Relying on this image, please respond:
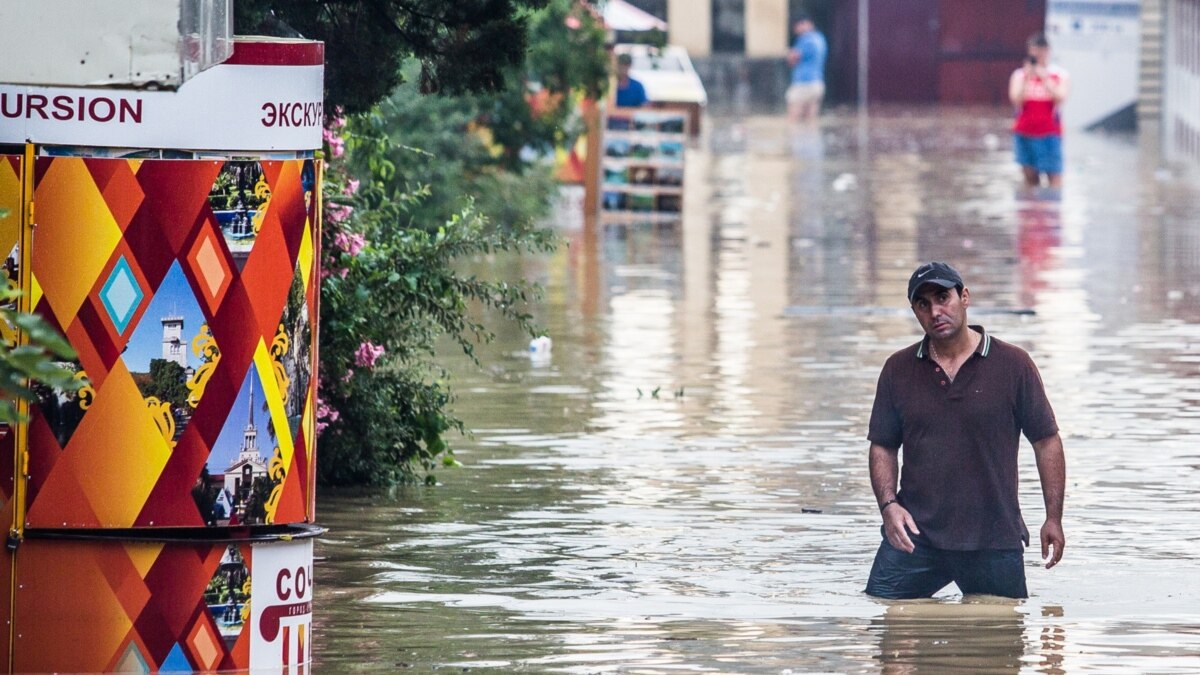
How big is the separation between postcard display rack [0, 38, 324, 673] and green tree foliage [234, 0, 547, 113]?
2755mm

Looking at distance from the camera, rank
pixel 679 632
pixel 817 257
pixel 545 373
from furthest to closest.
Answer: pixel 817 257, pixel 545 373, pixel 679 632

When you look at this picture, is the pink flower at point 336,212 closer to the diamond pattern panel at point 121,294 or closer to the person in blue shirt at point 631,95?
the diamond pattern panel at point 121,294

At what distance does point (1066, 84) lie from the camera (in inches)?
1130

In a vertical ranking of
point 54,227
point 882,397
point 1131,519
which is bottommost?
point 1131,519

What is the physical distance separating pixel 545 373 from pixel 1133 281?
7.06 m

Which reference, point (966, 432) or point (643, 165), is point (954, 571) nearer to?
point (966, 432)

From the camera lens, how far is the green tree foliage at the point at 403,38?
33.2ft

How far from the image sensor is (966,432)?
8.39m

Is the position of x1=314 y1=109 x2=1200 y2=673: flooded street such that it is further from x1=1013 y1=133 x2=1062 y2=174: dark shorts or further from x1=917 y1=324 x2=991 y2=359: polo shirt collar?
x1=1013 y1=133 x2=1062 y2=174: dark shorts

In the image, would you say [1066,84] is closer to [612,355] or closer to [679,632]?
[612,355]

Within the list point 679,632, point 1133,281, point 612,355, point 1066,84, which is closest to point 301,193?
point 679,632

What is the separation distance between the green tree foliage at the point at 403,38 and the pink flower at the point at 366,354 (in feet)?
4.17

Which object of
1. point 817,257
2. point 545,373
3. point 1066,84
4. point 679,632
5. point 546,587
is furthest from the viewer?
point 1066,84

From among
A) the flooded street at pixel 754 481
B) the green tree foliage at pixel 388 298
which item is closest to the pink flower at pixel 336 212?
the green tree foliage at pixel 388 298
